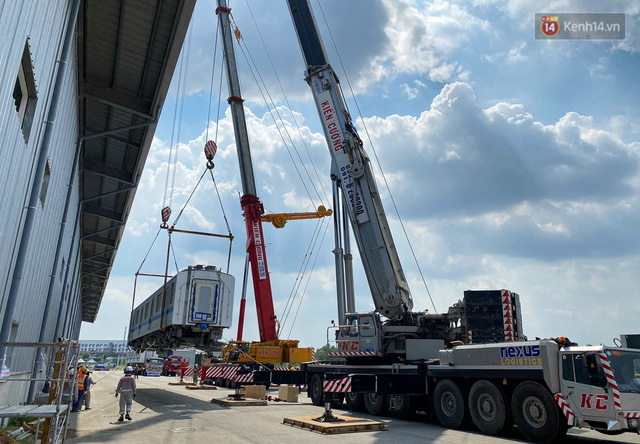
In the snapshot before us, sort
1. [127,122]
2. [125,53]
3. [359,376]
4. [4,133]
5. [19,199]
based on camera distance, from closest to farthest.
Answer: [4,133], [19,199], [359,376], [125,53], [127,122]

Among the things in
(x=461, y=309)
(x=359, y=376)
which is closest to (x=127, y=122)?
(x=359, y=376)

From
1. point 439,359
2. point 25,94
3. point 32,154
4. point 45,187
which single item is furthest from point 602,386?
point 45,187

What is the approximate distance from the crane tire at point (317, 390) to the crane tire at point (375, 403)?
241 centimetres

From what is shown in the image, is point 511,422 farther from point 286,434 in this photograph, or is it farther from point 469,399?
point 286,434

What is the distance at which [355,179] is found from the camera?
592 inches

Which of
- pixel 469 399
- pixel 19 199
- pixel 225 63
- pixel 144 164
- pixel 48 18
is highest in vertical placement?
pixel 225 63

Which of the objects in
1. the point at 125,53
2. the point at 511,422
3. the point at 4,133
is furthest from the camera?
the point at 125,53

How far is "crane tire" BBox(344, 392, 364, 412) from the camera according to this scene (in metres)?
14.7

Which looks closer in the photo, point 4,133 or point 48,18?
point 4,133

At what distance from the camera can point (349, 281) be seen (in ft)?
69.2

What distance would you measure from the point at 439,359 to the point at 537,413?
3069 millimetres

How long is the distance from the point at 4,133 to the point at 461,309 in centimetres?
1196

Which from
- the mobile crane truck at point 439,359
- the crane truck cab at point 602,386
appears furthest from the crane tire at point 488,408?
the crane truck cab at point 602,386

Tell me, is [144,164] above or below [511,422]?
above
